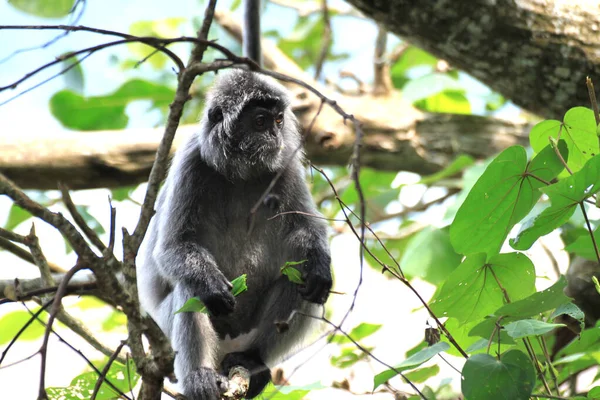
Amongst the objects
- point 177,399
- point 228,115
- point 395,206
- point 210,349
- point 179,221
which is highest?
point 395,206

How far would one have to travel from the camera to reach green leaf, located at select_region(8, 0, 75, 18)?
479 centimetres

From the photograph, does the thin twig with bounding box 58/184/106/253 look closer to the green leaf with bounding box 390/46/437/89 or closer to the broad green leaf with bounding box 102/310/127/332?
the broad green leaf with bounding box 102/310/127/332

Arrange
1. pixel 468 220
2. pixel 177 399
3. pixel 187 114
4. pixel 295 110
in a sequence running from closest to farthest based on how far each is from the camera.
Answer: pixel 468 220 < pixel 177 399 < pixel 295 110 < pixel 187 114

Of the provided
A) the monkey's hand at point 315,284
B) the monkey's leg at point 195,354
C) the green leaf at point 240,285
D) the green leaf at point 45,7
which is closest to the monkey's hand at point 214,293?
the monkey's leg at point 195,354

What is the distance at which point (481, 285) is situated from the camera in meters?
2.37

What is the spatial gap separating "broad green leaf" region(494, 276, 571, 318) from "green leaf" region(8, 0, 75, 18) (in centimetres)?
394

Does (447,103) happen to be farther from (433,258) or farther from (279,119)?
(279,119)

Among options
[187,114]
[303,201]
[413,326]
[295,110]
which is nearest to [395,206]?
[413,326]

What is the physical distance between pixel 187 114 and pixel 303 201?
3392 millimetres

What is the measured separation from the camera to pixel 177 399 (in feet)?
8.59

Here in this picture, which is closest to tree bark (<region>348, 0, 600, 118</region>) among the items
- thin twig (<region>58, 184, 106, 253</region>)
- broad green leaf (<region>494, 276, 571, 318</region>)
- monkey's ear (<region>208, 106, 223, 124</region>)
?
monkey's ear (<region>208, 106, 223, 124</region>)

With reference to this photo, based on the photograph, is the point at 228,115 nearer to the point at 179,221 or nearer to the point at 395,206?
the point at 179,221

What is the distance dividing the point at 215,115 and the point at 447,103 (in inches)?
117

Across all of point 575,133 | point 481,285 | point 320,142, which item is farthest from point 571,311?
point 320,142
